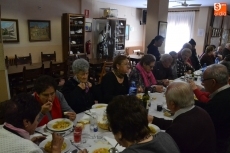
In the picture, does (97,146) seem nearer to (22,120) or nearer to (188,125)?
(22,120)

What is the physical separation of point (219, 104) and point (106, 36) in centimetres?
570

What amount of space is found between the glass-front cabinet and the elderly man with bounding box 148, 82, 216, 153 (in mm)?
5785

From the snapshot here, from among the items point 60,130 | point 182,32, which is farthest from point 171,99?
point 182,32

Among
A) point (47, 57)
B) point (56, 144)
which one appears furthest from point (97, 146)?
point (47, 57)

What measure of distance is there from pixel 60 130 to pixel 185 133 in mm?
971

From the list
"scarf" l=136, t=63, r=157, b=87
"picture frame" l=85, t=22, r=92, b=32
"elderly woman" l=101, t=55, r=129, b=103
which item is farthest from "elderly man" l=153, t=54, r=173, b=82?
"picture frame" l=85, t=22, r=92, b=32

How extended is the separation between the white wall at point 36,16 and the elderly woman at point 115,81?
11.8ft

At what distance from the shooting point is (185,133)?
4.03 ft

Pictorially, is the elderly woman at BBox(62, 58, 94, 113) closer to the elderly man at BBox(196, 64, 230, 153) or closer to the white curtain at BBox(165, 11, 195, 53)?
the elderly man at BBox(196, 64, 230, 153)

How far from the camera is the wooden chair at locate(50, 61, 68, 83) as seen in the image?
167 inches

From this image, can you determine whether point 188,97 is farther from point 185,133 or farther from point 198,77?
point 198,77

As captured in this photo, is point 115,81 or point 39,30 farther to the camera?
point 39,30

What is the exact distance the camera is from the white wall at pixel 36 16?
4.91 m

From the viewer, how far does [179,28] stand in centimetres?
890
